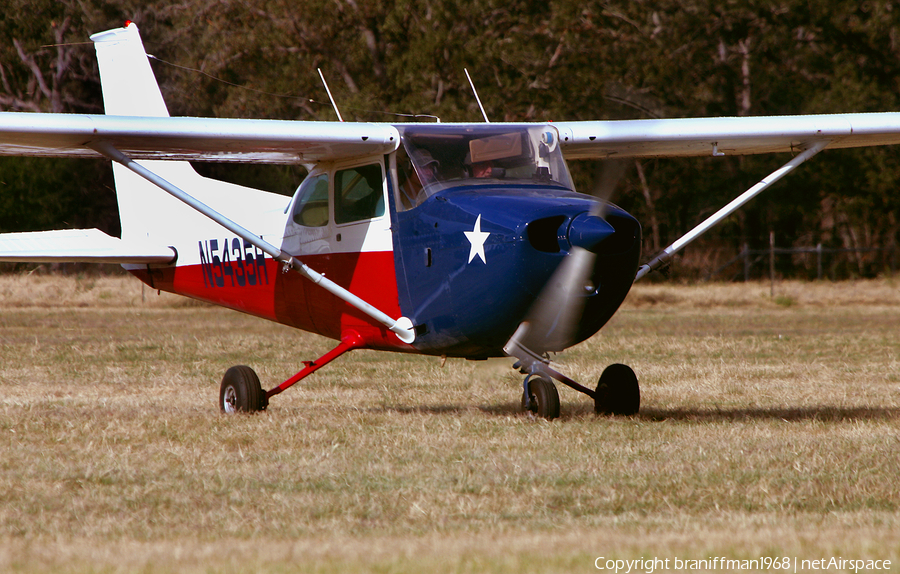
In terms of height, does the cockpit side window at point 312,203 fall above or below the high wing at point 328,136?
below

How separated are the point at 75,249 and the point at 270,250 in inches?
122

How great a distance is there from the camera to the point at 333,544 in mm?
4621

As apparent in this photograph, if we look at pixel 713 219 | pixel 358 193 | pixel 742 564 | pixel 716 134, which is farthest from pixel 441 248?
pixel 742 564

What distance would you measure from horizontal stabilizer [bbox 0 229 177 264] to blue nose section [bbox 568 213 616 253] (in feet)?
18.0

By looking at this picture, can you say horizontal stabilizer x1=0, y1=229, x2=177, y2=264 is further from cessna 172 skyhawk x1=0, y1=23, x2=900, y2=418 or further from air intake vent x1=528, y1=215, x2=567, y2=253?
air intake vent x1=528, y1=215, x2=567, y2=253

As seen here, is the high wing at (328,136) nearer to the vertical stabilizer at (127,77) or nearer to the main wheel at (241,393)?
the main wheel at (241,393)

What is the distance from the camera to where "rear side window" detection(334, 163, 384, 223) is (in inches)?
346

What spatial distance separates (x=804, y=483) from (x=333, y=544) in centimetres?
272

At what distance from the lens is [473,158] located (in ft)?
27.3

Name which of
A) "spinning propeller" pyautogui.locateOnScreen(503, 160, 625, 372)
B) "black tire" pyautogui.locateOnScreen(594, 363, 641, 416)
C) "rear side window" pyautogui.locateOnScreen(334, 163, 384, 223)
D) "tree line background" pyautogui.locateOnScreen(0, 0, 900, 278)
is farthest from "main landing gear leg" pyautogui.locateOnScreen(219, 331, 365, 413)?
"tree line background" pyautogui.locateOnScreen(0, 0, 900, 278)

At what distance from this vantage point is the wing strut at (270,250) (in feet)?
27.4

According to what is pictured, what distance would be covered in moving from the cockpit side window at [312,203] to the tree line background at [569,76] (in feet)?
73.6

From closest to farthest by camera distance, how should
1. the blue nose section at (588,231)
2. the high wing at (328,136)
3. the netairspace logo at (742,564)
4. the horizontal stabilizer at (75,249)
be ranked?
the netairspace logo at (742,564)
the blue nose section at (588,231)
the high wing at (328,136)
the horizontal stabilizer at (75,249)

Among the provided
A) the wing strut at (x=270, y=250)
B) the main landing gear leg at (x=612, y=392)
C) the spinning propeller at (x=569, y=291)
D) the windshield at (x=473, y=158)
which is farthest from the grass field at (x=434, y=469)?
the windshield at (x=473, y=158)
